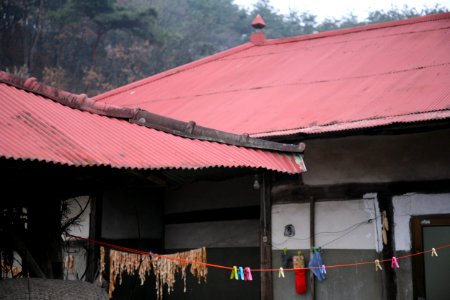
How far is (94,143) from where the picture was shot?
712 cm

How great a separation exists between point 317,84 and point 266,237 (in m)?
3.25

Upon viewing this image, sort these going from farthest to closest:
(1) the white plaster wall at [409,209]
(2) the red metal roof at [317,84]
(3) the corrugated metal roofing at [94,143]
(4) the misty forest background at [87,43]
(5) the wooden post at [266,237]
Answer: (4) the misty forest background at [87,43] → (5) the wooden post at [266,237] → (2) the red metal roof at [317,84] → (1) the white plaster wall at [409,209] → (3) the corrugated metal roofing at [94,143]

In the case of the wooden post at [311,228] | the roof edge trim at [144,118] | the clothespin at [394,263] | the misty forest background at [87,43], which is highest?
the misty forest background at [87,43]

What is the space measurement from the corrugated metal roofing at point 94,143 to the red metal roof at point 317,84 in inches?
61.6

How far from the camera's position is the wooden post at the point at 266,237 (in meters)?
9.98

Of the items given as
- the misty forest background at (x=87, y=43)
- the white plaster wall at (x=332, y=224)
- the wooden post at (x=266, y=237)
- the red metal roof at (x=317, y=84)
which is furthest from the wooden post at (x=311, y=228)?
the misty forest background at (x=87, y=43)

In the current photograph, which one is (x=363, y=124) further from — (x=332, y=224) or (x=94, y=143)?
(x=94, y=143)

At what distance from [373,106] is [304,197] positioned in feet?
5.75

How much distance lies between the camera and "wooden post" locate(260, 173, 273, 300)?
998 cm

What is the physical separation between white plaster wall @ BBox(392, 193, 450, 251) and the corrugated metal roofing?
1.60 meters

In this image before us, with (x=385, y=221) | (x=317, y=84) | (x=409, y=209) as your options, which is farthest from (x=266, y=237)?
(x=317, y=84)

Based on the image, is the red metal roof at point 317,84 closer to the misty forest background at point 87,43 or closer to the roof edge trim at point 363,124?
the roof edge trim at point 363,124

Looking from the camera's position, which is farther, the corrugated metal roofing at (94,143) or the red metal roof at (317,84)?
the red metal roof at (317,84)

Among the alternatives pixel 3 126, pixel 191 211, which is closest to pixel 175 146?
pixel 3 126
